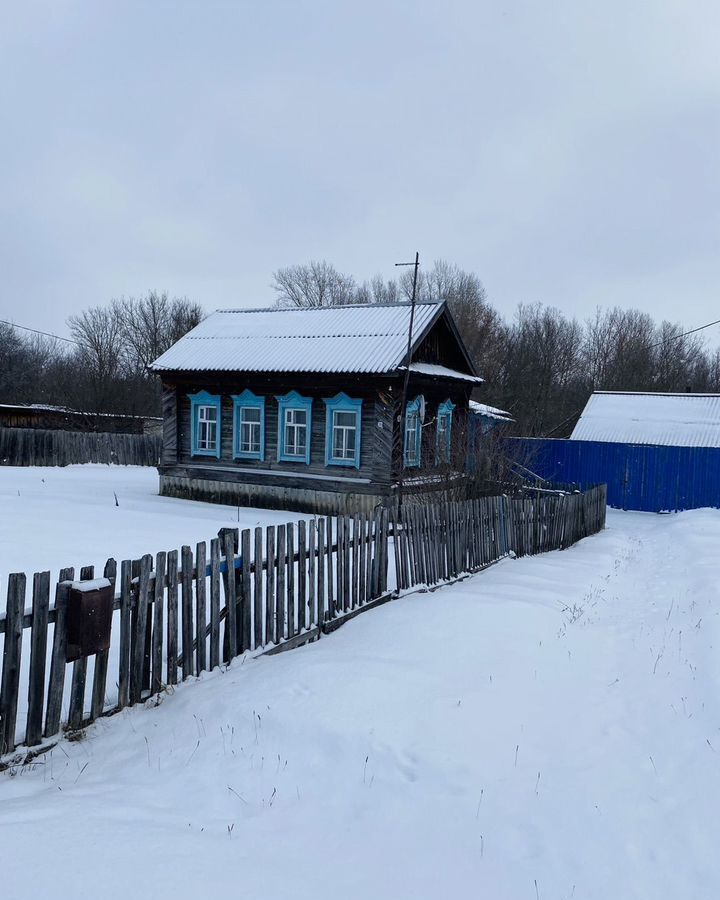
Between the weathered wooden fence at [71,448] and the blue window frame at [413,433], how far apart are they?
18.2 metres

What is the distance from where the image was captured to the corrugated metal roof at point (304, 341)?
16.9 meters

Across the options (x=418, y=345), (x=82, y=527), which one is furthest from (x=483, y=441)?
(x=82, y=527)

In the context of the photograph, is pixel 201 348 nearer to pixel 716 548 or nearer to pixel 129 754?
pixel 716 548

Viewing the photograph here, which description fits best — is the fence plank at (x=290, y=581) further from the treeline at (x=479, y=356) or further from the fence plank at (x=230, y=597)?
the treeline at (x=479, y=356)

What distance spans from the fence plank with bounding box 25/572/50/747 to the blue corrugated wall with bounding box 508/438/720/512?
17010 millimetres

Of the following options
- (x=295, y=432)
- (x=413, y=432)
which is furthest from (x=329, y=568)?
(x=295, y=432)

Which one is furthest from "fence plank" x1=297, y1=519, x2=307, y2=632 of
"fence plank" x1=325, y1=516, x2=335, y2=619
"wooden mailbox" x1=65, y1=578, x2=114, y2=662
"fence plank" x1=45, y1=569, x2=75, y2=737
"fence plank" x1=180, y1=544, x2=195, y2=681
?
"fence plank" x1=45, y1=569, x2=75, y2=737

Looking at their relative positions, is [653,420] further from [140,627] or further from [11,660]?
[11,660]

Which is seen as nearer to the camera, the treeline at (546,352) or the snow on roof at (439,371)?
the snow on roof at (439,371)

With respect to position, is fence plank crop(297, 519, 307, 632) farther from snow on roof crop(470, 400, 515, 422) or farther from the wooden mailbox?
snow on roof crop(470, 400, 515, 422)

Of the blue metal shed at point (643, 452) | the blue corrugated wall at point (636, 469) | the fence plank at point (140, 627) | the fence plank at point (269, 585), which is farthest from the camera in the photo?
the blue metal shed at point (643, 452)

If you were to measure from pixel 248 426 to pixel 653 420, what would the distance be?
1613 cm

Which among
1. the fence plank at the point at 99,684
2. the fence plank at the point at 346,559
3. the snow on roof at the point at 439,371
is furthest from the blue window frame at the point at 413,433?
the fence plank at the point at 99,684

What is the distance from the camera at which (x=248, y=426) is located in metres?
18.7
